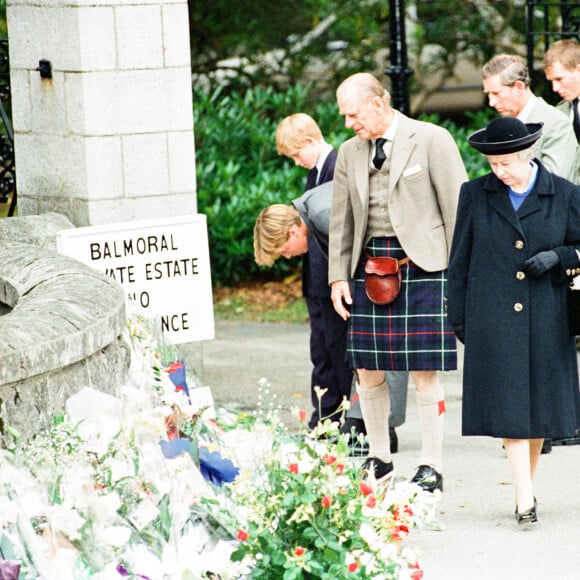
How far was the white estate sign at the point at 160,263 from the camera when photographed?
612cm

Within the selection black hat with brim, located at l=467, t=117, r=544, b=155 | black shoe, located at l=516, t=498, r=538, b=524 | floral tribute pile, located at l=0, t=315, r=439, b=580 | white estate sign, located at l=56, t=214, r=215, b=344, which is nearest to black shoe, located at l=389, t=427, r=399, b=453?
white estate sign, located at l=56, t=214, r=215, b=344

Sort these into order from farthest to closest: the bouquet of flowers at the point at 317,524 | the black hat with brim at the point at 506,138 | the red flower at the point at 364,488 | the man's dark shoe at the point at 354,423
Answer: the man's dark shoe at the point at 354,423 → the black hat with brim at the point at 506,138 → the red flower at the point at 364,488 → the bouquet of flowers at the point at 317,524

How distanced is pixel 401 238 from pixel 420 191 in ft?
0.74

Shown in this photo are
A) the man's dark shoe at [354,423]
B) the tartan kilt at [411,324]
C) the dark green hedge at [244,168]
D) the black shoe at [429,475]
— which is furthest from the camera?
the dark green hedge at [244,168]

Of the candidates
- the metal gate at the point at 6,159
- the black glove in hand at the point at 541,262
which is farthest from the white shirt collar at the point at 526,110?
the metal gate at the point at 6,159

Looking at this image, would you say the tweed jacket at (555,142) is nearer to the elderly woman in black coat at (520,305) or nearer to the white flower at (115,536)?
the elderly woman in black coat at (520,305)

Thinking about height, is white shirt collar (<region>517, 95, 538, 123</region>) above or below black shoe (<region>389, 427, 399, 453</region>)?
above

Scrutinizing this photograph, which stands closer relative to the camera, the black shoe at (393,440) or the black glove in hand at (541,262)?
the black glove in hand at (541,262)

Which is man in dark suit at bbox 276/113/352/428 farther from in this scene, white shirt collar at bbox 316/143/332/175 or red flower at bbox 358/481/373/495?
red flower at bbox 358/481/373/495

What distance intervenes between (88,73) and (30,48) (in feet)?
1.53

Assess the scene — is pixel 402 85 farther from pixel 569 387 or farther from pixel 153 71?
→ pixel 569 387

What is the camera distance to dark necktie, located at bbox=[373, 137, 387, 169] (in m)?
5.87

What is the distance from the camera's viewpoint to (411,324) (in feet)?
19.3

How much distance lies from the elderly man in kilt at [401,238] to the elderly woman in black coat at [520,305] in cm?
43
